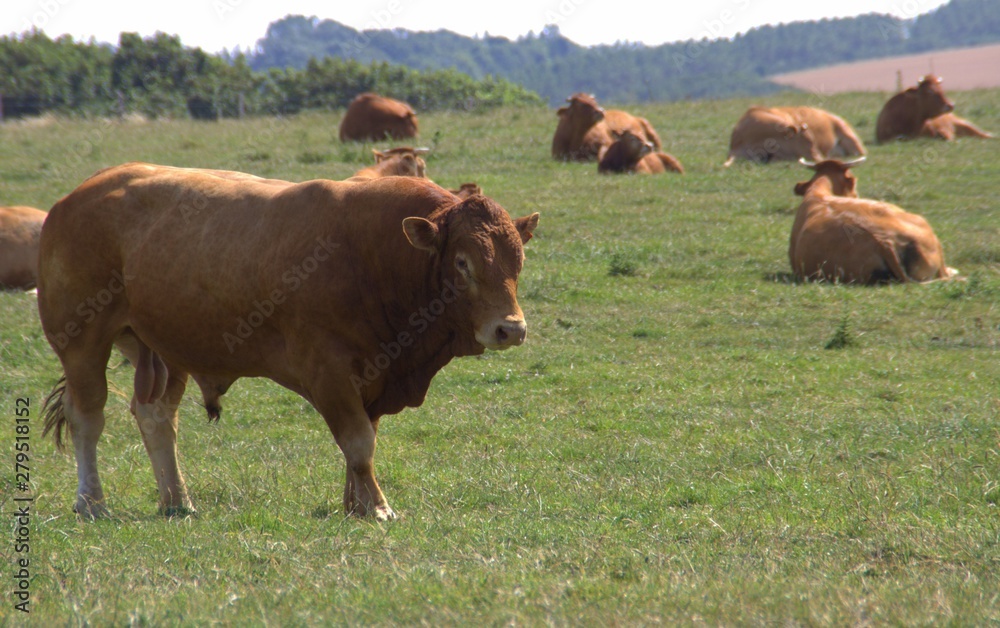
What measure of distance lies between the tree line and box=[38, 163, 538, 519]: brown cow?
38227 millimetres

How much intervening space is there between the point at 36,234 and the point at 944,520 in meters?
11.2

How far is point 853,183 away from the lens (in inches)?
613

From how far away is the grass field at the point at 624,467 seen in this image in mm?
4387

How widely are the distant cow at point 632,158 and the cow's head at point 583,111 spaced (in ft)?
6.89

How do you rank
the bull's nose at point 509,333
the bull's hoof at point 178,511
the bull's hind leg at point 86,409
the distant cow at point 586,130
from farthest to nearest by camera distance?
the distant cow at point 586,130 → the bull's hind leg at point 86,409 → the bull's hoof at point 178,511 → the bull's nose at point 509,333

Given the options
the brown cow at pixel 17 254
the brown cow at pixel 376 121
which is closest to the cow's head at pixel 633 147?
the brown cow at pixel 376 121

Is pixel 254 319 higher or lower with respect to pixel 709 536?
higher

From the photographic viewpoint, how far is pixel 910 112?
22062 millimetres

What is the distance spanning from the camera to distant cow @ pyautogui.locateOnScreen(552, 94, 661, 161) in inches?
818

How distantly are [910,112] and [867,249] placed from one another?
34.5 ft

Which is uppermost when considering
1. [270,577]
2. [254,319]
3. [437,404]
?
[254,319]

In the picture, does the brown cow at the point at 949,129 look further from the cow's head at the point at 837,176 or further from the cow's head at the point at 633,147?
the cow's head at the point at 837,176

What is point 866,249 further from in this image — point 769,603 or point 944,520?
point 769,603

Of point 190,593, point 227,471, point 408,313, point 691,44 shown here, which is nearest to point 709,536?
point 408,313
